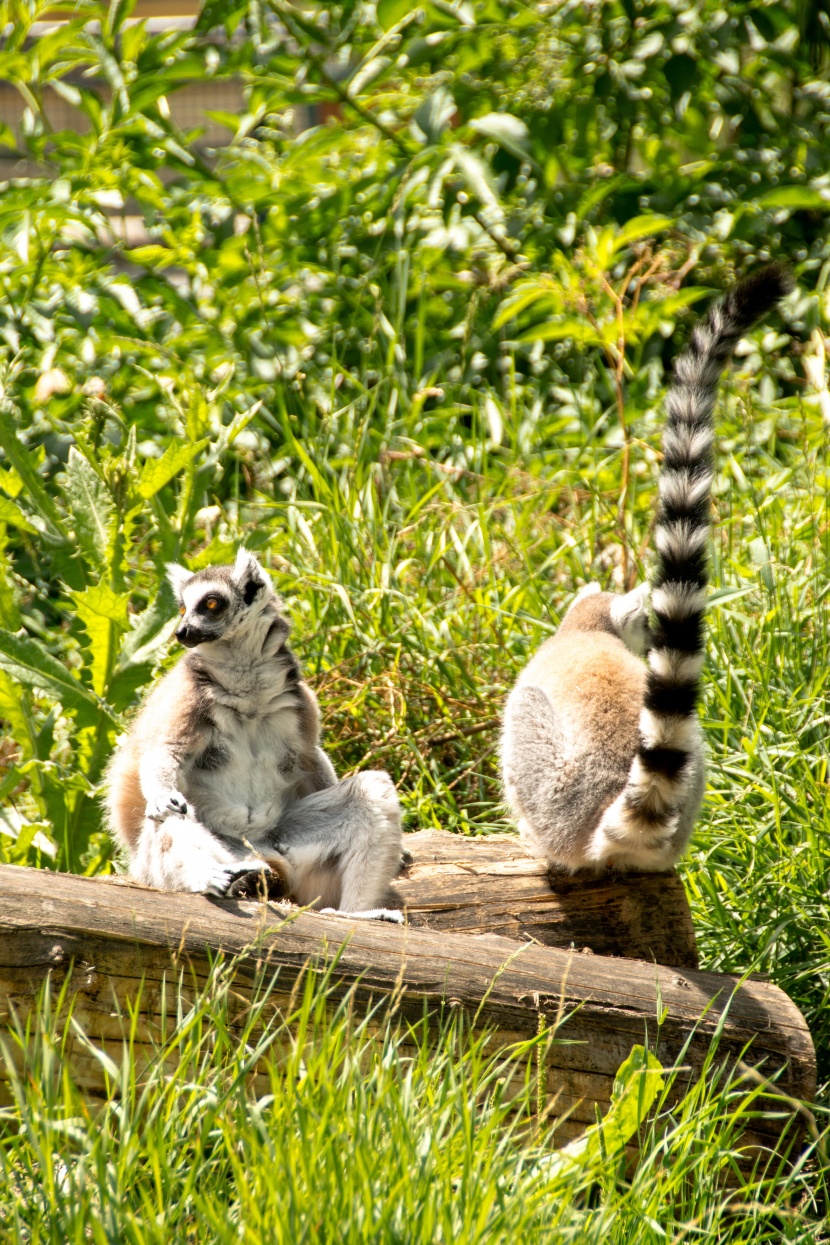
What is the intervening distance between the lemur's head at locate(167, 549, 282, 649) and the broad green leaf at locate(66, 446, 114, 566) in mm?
625

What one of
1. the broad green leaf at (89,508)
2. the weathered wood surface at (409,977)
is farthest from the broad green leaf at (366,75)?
the weathered wood surface at (409,977)

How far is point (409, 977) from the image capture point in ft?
8.63

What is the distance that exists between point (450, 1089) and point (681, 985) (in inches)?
33.2

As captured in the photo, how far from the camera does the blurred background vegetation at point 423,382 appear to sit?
4008mm

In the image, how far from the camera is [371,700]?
4.62m

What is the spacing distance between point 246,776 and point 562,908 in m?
0.98

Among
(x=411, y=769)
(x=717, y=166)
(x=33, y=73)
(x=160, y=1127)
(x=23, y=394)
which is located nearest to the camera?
(x=160, y=1127)

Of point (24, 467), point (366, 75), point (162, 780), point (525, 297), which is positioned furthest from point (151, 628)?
point (366, 75)

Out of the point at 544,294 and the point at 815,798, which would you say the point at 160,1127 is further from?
the point at 544,294

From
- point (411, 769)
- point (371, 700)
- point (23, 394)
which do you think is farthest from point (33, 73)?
point (411, 769)

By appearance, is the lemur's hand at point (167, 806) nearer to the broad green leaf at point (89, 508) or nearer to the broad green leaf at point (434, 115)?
the broad green leaf at point (89, 508)

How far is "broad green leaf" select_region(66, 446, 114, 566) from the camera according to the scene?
408 centimetres

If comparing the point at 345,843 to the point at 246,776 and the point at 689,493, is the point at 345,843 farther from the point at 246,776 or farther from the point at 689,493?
the point at 689,493

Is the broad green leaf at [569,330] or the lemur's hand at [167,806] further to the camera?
the broad green leaf at [569,330]
